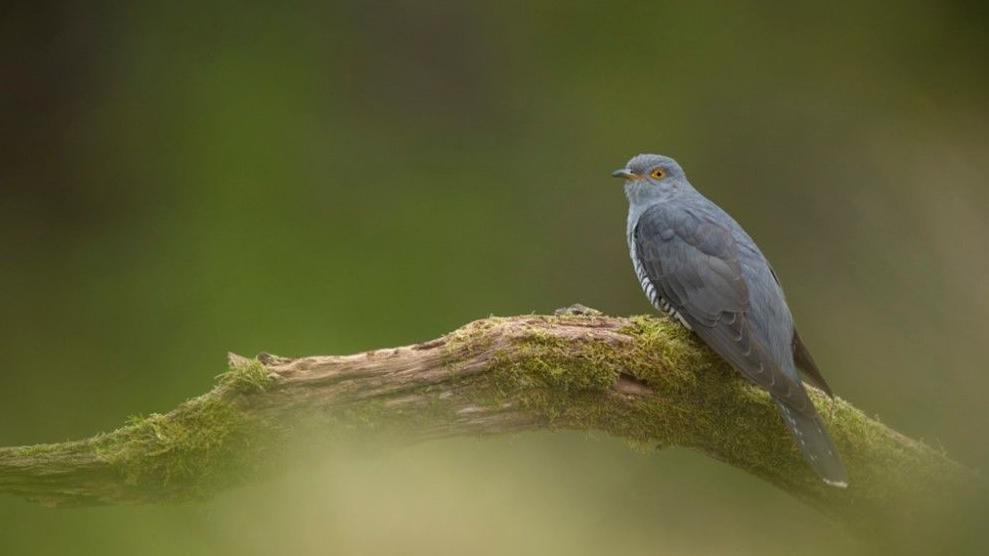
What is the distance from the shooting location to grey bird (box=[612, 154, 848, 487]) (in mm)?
3480

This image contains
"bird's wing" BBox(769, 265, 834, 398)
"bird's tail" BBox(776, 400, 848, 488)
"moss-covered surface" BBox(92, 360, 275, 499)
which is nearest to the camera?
"moss-covered surface" BBox(92, 360, 275, 499)

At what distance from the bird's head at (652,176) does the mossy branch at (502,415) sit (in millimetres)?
1009

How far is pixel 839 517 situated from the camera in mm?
3824

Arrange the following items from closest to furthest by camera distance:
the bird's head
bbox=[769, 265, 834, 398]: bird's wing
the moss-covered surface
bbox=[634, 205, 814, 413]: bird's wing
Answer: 1. the moss-covered surface
2. bbox=[634, 205, 814, 413]: bird's wing
3. bbox=[769, 265, 834, 398]: bird's wing
4. the bird's head

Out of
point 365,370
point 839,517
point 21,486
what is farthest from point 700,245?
point 21,486

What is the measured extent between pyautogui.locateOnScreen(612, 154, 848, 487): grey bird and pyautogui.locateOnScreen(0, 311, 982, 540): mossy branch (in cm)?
15

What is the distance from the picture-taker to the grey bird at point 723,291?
11.4 ft

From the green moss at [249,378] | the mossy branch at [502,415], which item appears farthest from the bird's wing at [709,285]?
the green moss at [249,378]

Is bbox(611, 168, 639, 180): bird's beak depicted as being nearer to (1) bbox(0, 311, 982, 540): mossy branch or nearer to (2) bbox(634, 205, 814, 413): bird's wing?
(2) bbox(634, 205, 814, 413): bird's wing

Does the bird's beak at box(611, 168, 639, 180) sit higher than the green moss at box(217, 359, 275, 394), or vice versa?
the bird's beak at box(611, 168, 639, 180)

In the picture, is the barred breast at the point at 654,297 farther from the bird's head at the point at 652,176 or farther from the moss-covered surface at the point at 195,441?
the moss-covered surface at the point at 195,441

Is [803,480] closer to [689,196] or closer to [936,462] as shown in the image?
[936,462]

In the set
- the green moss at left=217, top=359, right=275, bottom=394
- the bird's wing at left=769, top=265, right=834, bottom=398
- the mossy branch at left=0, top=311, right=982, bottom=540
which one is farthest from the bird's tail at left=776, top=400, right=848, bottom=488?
the green moss at left=217, top=359, right=275, bottom=394

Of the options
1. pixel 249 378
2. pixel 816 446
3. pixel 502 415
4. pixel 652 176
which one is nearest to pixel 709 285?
pixel 816 446
